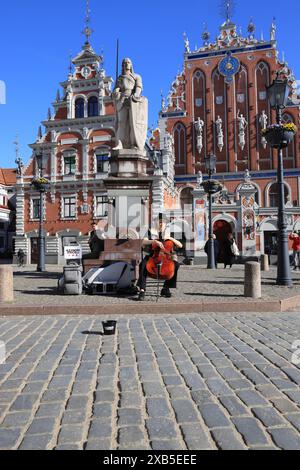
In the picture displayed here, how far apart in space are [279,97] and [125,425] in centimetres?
971

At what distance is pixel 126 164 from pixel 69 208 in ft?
72.1

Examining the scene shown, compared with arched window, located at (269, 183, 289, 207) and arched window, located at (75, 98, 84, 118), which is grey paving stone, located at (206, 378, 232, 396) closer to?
arched window, located at (75, 98, 84, 118)

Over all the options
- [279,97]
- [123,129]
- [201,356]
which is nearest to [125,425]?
[201,356]

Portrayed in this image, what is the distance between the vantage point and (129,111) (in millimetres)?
11938

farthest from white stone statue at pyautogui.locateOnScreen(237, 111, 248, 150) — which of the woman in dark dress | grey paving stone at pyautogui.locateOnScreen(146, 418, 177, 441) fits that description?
grey paving stone at pyautogui.locateOnScreen(146, 418, 177, 441)

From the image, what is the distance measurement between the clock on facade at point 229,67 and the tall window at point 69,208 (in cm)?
1937

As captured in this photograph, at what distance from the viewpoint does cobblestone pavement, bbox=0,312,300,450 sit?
2510mm

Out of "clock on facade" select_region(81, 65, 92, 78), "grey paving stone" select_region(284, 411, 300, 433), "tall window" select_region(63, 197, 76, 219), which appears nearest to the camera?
"grey paving stone" select_region(284, 411, 300, 433)

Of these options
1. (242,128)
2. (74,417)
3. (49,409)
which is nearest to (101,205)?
(242,128)

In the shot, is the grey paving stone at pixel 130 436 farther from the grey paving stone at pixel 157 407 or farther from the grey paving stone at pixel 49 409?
the grey paving stone at pixel 49 409

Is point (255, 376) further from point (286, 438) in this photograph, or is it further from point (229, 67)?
point (229, 67)

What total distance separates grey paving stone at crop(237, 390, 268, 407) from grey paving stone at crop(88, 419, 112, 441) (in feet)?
3.74

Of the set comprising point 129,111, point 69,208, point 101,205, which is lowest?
point 69,208
